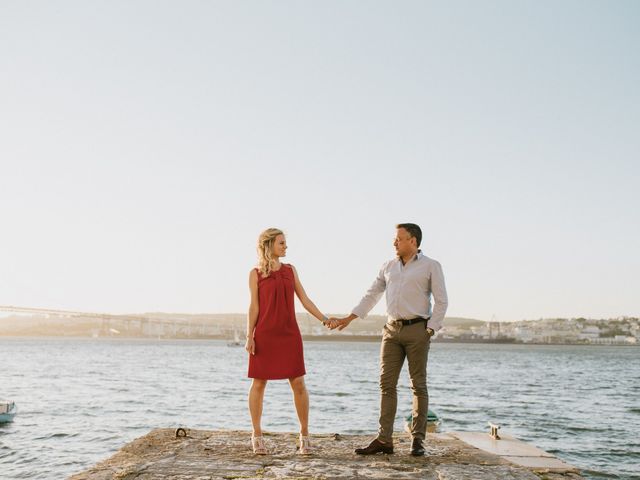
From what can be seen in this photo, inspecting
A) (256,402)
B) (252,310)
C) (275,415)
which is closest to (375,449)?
(256,402)

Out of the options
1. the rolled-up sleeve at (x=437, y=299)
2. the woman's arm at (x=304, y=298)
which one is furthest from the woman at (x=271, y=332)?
the rolled-up sleeve at (x=437, y=299)

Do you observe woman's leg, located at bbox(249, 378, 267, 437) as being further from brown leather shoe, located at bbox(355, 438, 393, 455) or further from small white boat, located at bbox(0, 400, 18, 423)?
small white boat, located at bbox(0, 400, 18, 423)

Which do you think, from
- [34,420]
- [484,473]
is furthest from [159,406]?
[484,473]

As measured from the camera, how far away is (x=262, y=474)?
5.52m

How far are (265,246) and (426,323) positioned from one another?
76.1 inches

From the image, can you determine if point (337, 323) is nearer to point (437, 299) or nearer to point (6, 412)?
point (437, 299)

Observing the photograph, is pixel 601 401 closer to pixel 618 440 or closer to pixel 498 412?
pixel 498 412

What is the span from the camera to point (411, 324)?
668 centimetres

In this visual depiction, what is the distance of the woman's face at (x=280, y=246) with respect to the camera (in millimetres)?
6469

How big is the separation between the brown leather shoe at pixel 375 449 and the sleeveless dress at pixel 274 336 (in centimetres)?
103

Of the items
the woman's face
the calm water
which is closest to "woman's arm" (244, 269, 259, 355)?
the woman's face

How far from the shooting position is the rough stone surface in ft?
18.1

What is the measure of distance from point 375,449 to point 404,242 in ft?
7.34

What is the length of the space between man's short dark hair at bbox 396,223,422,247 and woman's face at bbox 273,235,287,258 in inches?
52.6
